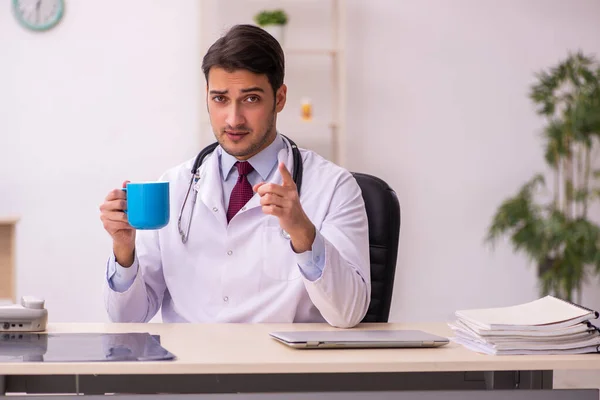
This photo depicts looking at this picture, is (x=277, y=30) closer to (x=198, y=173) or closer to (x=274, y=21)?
(x=274, y=21)

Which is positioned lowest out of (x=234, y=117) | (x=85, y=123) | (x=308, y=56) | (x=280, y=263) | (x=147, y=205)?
(x=280, y=263)

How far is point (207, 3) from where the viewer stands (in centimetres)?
445

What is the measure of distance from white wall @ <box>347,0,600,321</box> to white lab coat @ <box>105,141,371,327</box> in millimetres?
2529

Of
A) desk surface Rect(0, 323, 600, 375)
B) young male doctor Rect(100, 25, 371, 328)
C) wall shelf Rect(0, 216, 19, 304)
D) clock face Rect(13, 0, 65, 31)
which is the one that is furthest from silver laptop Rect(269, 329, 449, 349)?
clock face Rect(13, 0, 65, 31)

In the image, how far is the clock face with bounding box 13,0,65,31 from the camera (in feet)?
14.4

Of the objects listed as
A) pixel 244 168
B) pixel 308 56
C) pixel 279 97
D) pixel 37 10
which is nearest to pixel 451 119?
pixel 308 56

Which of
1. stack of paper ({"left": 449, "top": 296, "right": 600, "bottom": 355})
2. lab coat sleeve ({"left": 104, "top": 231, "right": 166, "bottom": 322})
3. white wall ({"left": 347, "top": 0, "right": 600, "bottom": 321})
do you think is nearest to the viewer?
stack of paper ({"left": 449, "top": 296, "right": 600, "bottom": 355})

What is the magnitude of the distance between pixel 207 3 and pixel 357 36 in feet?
2.73

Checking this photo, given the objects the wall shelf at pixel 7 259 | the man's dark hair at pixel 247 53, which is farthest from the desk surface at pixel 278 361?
the wall shelf at pixel 7 259

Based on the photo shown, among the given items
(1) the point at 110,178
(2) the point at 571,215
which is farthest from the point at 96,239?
(2) the point at 571,215

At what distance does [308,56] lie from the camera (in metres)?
4.52

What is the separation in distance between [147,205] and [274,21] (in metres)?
2.73

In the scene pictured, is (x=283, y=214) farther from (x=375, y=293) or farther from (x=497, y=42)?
(x=497, y=42)

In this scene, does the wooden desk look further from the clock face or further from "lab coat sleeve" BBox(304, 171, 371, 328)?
the clock face
